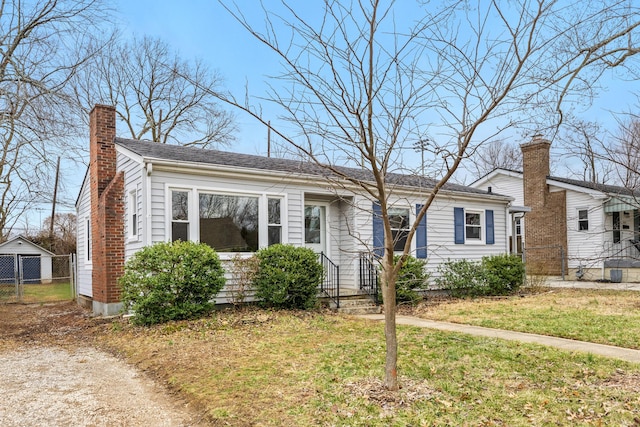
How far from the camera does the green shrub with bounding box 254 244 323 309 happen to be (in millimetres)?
8938

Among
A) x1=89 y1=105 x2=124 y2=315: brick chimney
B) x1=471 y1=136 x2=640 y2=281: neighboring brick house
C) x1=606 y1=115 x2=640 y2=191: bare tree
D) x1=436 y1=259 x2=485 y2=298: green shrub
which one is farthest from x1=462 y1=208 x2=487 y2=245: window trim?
x1=89 y1=105 x2=124 y2=315: brick chimney

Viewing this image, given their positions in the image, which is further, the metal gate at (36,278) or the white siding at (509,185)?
the white siding at (509,185)

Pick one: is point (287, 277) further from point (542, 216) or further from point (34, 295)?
point (542, 216)

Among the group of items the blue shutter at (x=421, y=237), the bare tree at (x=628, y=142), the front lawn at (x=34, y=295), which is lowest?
the front lawn at (x=34, y=295)

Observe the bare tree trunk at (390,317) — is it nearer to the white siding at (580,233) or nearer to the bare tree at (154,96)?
the white siding at (580,233)

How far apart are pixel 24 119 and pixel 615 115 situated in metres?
11.2

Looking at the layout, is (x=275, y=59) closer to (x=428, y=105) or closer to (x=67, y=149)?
(x=428, y=105)

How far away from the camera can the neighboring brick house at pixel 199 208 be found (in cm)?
895

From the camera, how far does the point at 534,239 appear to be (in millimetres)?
20438

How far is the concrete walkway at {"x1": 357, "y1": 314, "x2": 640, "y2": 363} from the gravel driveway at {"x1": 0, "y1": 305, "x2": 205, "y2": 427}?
4.71 meters

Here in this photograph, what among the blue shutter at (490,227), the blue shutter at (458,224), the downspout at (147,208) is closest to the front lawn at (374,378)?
the downspout at (147,208)

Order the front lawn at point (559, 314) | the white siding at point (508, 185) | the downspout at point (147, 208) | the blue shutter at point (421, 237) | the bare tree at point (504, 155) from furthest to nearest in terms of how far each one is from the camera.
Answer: the bare tree at point (504, 155), the white siding at point (508, 185), the blue shutter at point (421, 237), the downspout at point (147, 208), the front lawn at point (559, 314)

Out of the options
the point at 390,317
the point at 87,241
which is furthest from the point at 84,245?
the point at 390,317

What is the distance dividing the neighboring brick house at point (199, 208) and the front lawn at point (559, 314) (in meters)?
1.54
